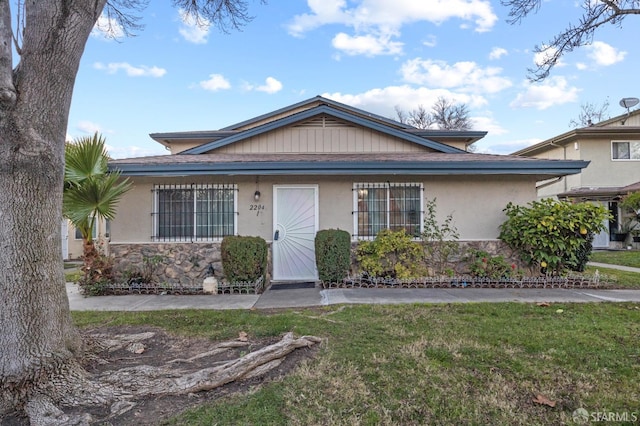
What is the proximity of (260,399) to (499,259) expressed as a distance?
21.6ft

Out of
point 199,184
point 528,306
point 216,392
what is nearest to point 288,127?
point 199,184

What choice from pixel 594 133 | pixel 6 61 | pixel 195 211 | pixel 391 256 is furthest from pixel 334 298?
pixel 594 133

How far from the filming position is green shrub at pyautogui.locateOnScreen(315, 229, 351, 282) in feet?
23.2

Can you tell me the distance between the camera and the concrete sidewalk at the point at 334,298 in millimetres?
5957

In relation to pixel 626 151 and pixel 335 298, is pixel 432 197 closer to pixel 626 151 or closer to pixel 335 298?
pixel 335 298

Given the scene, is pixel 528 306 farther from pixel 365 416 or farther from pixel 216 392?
pixel 216 392

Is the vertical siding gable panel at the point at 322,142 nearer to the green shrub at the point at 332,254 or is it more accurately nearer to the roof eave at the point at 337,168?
the roof eave at the point at 337,168

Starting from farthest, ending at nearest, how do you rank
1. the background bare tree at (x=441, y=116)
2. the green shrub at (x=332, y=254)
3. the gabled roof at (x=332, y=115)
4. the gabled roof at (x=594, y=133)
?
the background bare tree at (x=441, y=116), the gabled roof at (x=594, y=133), the gabled roof at (x=332, y=115), the green shrub at (x=332, y=254)

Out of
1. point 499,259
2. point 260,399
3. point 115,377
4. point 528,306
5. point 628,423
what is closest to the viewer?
point 628,423

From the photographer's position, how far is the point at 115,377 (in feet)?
10.2

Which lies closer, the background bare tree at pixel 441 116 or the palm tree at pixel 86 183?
the palm tree at pixel 86 183

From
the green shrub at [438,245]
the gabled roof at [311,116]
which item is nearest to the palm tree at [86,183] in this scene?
the gabled roof at [311,116]

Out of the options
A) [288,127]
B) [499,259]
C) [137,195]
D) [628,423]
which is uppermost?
[288,127]

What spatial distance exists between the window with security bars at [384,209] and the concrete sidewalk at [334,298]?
168 cm
